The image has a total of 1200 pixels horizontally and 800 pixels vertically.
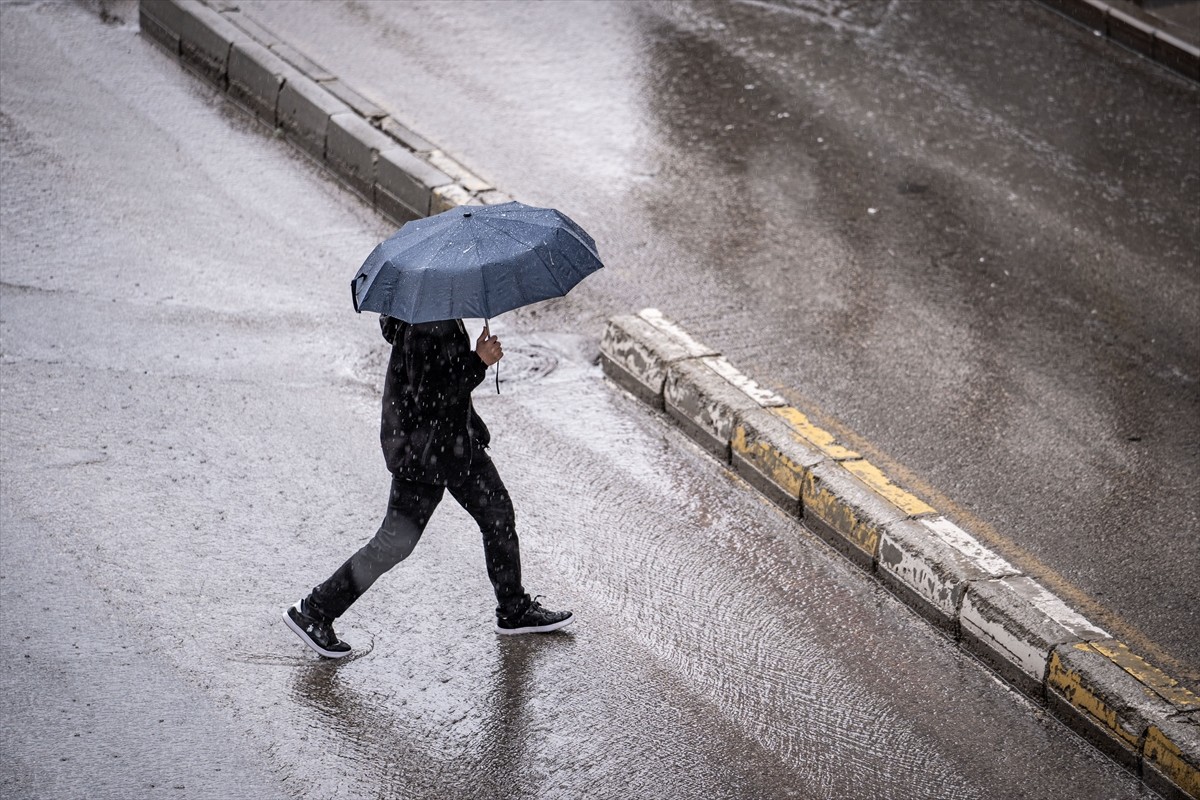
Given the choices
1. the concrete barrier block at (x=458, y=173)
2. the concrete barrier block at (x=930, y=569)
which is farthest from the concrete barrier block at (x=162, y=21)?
the concrete barrier block at (x=930, y=569)

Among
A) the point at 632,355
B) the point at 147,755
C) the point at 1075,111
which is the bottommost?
the point at 147,755

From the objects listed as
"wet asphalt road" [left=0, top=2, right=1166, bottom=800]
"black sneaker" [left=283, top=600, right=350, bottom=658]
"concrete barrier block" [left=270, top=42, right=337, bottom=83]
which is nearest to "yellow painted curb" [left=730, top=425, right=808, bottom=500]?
"wet asphalt road" [left=0, top=2, right=1166, bottom=800]

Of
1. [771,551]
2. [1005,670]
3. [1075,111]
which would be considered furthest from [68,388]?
[1075,111]

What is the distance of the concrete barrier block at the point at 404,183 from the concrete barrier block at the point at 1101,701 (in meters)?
4.93

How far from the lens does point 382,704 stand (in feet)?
17.8

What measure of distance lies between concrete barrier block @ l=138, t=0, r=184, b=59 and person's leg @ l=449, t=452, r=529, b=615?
22.4 feet

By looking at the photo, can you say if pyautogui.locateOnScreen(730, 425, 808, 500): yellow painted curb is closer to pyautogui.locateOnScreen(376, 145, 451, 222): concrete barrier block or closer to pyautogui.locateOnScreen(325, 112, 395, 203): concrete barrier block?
pyautogui.locateOnScreen(376, 145, 451, 222): concrete barrier block

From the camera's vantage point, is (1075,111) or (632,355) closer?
(632,355)

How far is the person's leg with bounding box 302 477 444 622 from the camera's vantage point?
5.46 m

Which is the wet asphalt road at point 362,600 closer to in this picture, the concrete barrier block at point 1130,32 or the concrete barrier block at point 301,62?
the concrete barrier block at point 301,62

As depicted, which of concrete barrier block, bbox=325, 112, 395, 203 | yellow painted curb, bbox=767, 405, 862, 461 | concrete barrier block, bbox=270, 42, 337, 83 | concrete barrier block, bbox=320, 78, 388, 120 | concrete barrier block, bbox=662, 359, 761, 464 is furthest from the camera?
concrete barrier block, bbox=270, 42, 337, 83

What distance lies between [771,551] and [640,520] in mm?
623

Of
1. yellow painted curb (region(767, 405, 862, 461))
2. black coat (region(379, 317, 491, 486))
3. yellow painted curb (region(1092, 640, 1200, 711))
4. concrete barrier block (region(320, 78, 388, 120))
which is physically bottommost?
yellow painted curb (region(767, 405, 862, 461))

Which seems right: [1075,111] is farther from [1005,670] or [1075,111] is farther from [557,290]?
[557,290]
